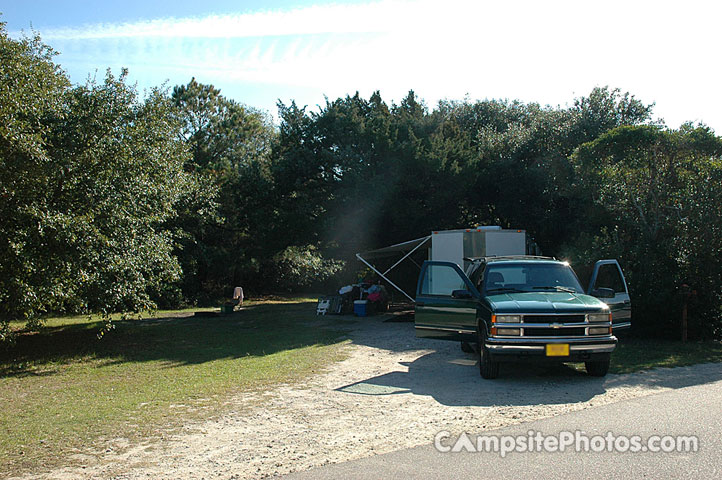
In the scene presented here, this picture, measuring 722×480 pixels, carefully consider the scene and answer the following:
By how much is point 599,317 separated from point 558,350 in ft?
2.78

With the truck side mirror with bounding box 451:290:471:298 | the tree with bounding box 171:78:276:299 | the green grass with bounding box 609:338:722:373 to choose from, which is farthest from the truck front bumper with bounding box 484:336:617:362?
the tree with bounding box 171:78:276:299

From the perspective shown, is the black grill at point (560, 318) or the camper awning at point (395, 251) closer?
the black grill at point (560, 318)

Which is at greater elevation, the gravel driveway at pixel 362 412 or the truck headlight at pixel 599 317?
the truck headlight at pixel 599 317

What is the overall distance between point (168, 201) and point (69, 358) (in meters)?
4.73

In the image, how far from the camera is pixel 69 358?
46.3 feet

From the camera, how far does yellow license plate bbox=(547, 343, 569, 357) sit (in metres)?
8.18

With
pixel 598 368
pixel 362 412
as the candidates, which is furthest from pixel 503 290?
pixel 362 412

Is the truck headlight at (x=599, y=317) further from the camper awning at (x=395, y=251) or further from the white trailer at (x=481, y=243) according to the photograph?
the camper awning at (x=395, y=251)

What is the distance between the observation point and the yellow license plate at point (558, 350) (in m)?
8.18

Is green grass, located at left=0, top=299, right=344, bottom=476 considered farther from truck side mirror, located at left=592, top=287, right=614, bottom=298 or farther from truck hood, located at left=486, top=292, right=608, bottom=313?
truck side mirror, located at left=592, top=287, right=614, bottom=298

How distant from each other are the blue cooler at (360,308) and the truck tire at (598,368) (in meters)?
12.4

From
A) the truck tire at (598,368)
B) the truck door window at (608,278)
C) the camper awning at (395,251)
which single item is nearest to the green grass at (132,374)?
the camper awning at (395,251)

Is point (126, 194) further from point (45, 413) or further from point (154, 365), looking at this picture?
point (45, 413)

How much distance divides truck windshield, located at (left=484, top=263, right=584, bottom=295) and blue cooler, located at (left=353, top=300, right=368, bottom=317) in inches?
441
